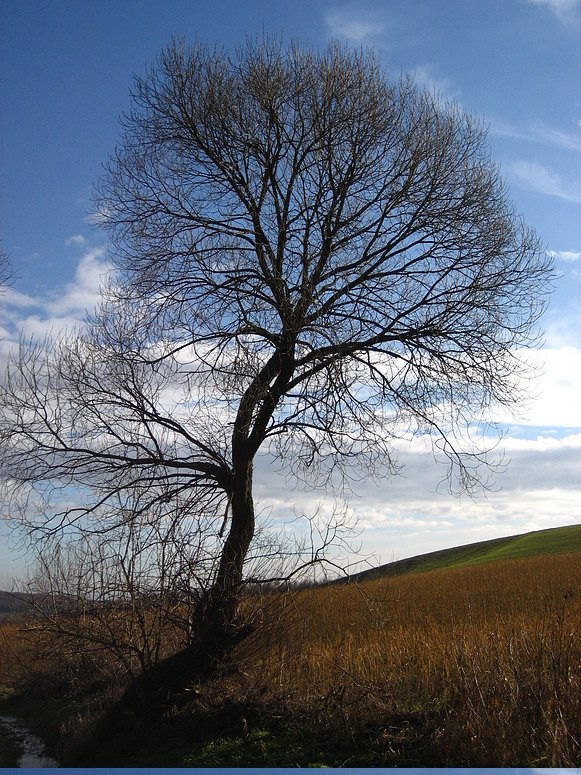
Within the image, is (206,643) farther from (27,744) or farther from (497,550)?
(497,550)

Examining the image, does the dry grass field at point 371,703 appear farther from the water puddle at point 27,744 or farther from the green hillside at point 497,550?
the green hillside at point 497,550

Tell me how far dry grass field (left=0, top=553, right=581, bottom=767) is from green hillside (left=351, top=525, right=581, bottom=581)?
31253 mm

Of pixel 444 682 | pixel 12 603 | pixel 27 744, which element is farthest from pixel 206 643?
pixel 12 603

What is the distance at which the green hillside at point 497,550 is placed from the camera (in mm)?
42062

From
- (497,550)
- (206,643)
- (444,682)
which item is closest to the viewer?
(444,682)

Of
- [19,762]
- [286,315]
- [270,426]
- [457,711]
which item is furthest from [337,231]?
[19,762]

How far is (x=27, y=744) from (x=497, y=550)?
4544 centimetres

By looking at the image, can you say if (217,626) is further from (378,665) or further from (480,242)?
(480,242)

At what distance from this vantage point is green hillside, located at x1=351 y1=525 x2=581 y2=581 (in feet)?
138

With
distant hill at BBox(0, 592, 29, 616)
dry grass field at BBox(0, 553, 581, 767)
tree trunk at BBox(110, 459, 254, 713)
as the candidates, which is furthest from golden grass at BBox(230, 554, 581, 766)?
distant hill at BBox(0, 592, 29, 616)

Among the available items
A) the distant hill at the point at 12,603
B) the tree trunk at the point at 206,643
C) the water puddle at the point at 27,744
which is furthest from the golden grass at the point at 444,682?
the distant hill at the point at 12,603

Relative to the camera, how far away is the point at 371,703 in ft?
21.5

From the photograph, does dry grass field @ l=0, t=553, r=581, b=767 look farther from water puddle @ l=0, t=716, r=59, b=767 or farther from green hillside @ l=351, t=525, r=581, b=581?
green hillside @ l=351, t=525, r=581, b=581

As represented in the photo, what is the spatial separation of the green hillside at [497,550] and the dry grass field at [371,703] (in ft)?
103
